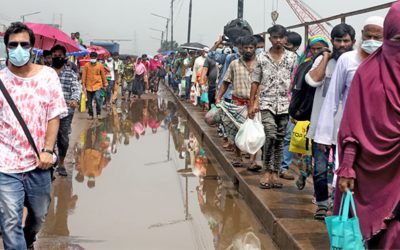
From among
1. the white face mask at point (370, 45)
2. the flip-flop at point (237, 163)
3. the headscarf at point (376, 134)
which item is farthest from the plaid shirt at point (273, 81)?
the headscarf at point (376, 134)

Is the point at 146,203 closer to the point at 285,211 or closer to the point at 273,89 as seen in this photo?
the point at 285,211

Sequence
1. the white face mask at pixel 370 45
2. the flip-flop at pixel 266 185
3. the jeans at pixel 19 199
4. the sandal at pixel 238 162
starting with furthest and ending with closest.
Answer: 1. the sandal at pixel 238 162
2. the flip-flop at pixel 266 185
3. the white face mask at pixel 370 45
4. the jeans at pixel 19 199

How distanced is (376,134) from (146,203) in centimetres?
401

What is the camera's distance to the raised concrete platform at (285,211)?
496 cm

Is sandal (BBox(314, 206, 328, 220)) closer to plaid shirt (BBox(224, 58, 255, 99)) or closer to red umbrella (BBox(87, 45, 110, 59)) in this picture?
plaid shirt (BBox(224, 58, 255, 99))

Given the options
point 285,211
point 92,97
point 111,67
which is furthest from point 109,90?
point 285,211

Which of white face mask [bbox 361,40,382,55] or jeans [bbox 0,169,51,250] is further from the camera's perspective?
white face mask [bbox 361,40,382,55]

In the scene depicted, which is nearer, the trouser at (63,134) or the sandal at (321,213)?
the sandal at (321,213)

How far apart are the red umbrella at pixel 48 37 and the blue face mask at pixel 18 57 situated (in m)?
3.56

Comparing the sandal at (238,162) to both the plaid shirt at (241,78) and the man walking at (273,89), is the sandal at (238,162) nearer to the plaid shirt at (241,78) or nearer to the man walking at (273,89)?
the plaid shirt at (241,78)

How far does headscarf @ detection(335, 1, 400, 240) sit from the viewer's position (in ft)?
10.3

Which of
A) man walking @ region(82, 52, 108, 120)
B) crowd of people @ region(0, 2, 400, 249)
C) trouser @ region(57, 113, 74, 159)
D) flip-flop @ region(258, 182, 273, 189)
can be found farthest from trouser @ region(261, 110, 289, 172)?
man walking @ region(82, 52, 108, 120)

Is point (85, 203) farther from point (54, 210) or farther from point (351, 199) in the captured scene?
point (351, 199)

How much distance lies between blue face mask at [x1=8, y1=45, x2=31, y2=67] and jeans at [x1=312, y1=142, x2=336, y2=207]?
2633 mm
